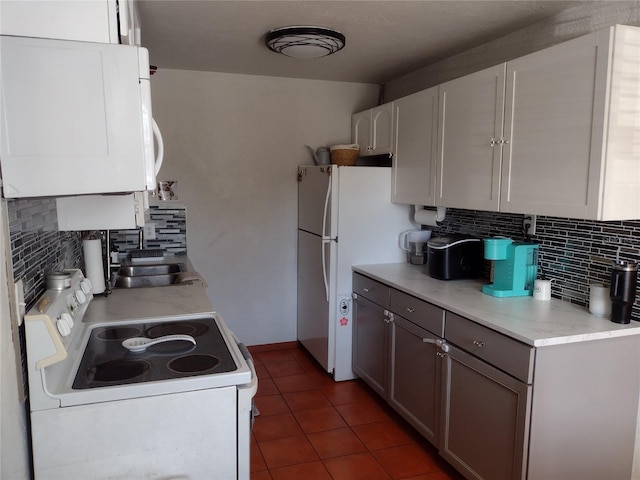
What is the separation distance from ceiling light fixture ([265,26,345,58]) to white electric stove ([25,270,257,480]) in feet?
5.71

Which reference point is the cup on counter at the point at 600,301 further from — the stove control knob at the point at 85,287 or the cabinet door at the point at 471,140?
the stove control knob at the point at 85,287

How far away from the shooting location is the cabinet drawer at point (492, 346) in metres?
1.87

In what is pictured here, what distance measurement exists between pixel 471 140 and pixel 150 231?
243 cm

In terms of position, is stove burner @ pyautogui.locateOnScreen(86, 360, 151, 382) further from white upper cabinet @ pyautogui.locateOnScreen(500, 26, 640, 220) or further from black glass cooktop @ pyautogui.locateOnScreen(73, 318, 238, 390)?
white upper cabinet @ pyautogui.locateOnScreen(500, 26, 640, 220)

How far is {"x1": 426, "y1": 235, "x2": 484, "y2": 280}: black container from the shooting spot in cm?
284

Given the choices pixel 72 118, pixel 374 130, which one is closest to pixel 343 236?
pixel 374 130

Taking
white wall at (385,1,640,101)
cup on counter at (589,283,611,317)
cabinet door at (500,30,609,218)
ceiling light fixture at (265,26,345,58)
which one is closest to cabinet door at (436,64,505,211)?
cabinet door at (500,30,609,218)

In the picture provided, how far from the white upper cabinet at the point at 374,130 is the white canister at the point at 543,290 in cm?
146

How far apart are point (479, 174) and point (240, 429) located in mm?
1750

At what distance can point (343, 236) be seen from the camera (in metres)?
3.39

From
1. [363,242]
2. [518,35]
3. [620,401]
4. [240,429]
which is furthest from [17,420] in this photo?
[518,35]

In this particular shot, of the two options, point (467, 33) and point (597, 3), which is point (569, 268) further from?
point (467, 33)

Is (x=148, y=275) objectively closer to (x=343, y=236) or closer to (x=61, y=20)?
(x=343, y=236)

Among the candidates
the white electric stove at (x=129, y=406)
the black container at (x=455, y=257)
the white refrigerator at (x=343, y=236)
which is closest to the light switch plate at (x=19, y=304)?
the white electric stove at (x=129, y=406)
